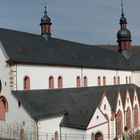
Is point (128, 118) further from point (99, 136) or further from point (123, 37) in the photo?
point (123, 37)

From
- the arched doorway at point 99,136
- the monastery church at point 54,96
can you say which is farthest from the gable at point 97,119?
the arched doorway at point 99,136

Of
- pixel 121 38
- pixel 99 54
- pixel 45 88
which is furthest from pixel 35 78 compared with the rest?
pixel 121 38

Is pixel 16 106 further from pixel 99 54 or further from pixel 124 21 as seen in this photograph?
pixel 124 21

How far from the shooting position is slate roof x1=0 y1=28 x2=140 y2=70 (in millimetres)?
28819

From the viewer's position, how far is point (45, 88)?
31.0 metres

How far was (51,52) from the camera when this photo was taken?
34.1 m

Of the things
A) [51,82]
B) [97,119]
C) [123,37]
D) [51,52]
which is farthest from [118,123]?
[123,37]

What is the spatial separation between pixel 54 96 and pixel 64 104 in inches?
67.8

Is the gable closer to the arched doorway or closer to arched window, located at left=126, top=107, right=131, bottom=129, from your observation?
the arched doorway

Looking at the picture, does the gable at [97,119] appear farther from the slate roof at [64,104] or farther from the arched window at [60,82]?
the arched window at [60,82]

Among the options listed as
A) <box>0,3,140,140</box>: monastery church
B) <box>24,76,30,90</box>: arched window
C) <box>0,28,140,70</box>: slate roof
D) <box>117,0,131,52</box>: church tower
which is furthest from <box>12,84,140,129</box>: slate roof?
<box>117,0,131,52</box>: church tower

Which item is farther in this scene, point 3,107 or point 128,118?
point 128,118

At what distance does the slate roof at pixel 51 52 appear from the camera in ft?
94.5

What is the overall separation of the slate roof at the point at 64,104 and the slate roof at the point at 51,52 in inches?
119
